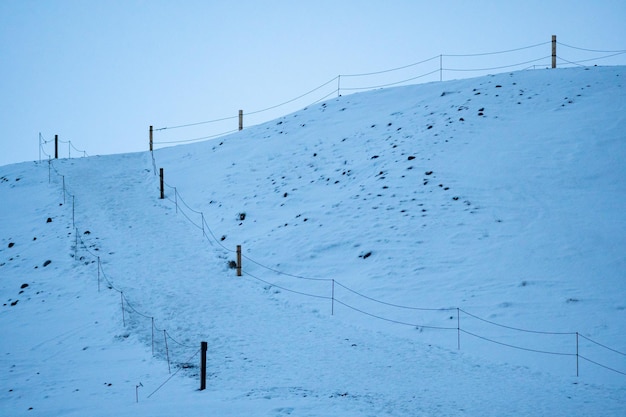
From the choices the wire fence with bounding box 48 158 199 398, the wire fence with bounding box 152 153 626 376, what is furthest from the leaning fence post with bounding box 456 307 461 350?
the wire fence with bounding box 48 158 199 398

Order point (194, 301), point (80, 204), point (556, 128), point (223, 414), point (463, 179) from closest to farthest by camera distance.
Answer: point (223, 414)
point (194, 301)
point (463, 179)
point (556, 128)
point (80, 204)

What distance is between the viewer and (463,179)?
69.3ft

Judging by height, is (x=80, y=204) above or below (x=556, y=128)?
below

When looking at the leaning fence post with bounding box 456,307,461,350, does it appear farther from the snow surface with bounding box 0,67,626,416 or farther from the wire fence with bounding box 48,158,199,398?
the wire fence with bounding box 48,158,199,398

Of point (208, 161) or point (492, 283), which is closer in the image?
point (492, 283)

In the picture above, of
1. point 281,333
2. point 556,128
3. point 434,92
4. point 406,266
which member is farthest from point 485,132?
point 281,333

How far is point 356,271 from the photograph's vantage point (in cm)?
1773

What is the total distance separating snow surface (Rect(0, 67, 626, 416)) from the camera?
11109 millimetres

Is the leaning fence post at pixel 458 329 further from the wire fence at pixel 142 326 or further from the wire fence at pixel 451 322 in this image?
the wire fence at pixel 142 326

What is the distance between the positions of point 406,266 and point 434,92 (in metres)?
17.6

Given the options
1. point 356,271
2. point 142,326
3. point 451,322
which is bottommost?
point 142,326

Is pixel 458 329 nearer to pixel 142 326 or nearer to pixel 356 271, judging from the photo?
pixel 356 271

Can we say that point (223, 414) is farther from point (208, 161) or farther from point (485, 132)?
point (208, 161)

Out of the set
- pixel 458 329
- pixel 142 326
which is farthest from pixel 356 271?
pixel 142 326
